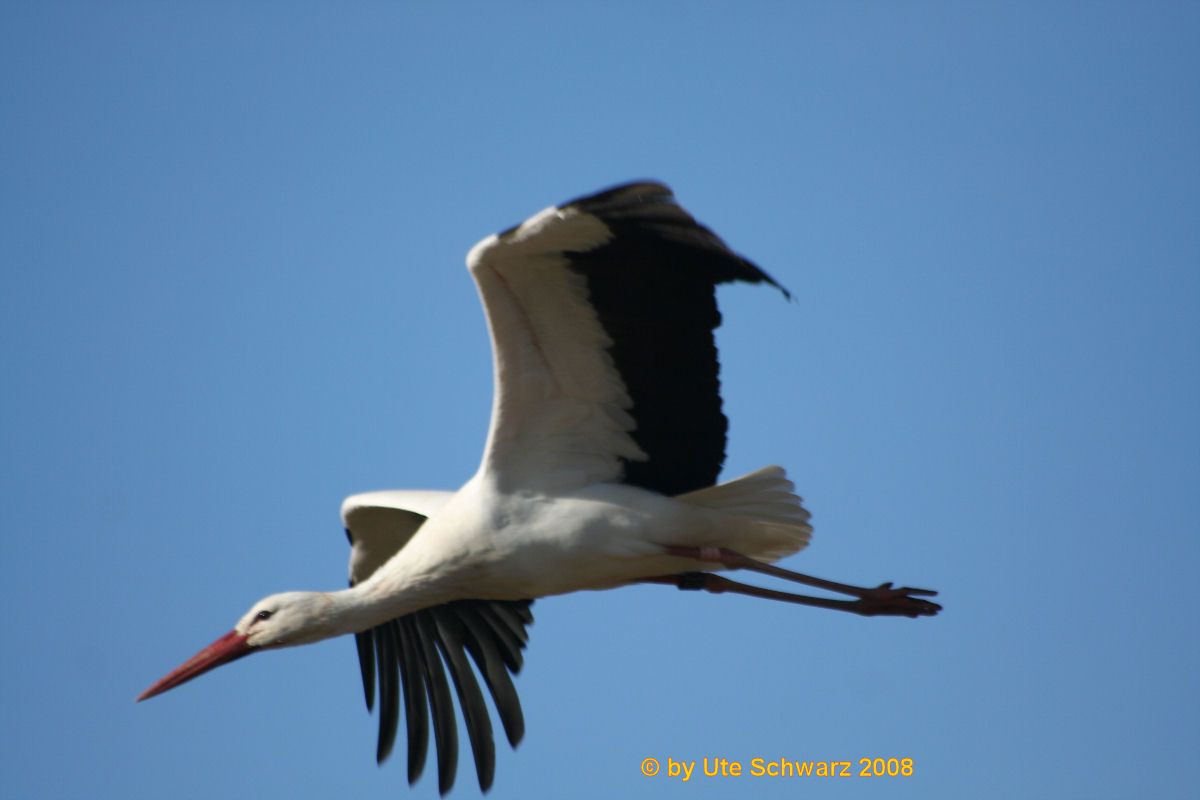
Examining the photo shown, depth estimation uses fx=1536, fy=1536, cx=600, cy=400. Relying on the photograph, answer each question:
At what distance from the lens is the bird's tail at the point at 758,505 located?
750 cm

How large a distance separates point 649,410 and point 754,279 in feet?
3.86

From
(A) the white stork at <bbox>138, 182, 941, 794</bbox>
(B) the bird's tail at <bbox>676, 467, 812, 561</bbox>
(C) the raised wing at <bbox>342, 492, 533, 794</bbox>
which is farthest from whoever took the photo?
(C) the raised wing at <bbox>342, 492, 533, 794</bbox>

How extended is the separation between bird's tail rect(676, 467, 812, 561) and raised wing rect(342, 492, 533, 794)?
1638mm

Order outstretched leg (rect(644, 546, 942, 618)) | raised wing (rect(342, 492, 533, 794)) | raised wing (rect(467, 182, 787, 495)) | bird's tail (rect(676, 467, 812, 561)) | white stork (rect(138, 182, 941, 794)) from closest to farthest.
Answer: raised wing (rect(467, 182, 787, 495)) < white stork (rect(138, 182, 941, 794)) < bird's tail (rect(676, 467, 812, 561)) < outstretched leg (rect(644, 546, 942, 618)) < raised wing (rect(342, 492, 533, 794))

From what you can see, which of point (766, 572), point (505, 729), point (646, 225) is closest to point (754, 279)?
point (646, 225)

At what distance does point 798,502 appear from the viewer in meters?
7.59

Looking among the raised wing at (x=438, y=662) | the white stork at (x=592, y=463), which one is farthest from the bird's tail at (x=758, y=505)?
the raised wing at (x=438, y=662)

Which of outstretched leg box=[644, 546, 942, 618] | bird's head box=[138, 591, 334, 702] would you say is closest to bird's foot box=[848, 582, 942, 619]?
outstretched leg box=[644, 546, 942, 618]

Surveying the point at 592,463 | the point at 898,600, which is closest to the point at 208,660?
the point at 592,463

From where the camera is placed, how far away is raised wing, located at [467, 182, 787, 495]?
252 inches

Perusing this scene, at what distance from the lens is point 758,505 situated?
7.54 meters

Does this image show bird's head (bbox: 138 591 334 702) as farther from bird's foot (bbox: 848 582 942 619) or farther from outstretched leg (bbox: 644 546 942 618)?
bird's foot (bbox: 848 582 942 619)

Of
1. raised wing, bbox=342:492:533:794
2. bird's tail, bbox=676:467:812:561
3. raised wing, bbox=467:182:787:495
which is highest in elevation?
raised wing, bbox=467:182:787:495

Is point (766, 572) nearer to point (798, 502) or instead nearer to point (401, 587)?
point (798, 502)
